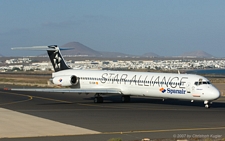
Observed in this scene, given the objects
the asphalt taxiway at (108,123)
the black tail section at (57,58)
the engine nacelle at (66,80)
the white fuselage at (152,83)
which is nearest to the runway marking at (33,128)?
the asphalt taxiway at (108,123)

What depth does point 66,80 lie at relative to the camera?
42344mm

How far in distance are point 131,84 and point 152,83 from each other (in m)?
2.43

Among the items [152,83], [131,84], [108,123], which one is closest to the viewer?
[108,123]

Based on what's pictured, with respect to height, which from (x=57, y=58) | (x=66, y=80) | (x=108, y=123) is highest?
(x=57, y=58)

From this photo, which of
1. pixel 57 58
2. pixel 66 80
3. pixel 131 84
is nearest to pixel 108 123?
pixel 131 84

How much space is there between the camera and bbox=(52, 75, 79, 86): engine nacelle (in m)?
42.3

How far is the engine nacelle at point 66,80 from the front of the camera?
139ft

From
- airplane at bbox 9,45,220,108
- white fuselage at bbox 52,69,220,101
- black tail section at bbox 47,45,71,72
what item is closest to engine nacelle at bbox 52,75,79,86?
airplane at bbox 9,45,220,108

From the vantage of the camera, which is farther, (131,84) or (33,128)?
(131,84)

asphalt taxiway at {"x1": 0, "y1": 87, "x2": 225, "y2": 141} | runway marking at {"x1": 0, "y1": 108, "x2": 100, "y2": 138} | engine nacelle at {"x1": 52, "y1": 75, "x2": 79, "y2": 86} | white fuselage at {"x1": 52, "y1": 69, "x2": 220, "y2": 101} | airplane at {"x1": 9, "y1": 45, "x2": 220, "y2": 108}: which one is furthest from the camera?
engine nacelle at {"x1": 52, "y1": 75, "x2": 79, "y2": 86}

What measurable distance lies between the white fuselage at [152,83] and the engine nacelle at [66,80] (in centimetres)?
19

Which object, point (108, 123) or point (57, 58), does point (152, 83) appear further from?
point (108, 123)

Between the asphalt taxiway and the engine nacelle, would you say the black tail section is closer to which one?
the engine nacelle

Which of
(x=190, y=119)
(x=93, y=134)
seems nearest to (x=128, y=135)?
(x=93, y=134)
